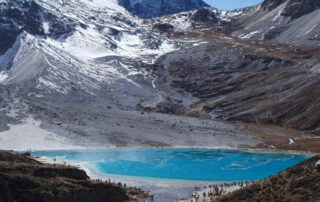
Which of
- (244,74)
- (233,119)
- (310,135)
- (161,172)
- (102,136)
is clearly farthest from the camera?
(244,74)

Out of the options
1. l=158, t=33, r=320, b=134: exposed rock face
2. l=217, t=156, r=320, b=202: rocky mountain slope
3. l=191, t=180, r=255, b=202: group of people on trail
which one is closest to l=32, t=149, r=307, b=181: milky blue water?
l=191, t=180, r=255, b=202: group of people on trail

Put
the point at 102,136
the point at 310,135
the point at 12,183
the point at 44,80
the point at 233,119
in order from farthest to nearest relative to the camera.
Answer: the point at 44,80
the point at 233,119
the point at 310,135
the point at 102,136
the point at 12,183

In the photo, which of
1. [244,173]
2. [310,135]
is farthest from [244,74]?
[244,173]

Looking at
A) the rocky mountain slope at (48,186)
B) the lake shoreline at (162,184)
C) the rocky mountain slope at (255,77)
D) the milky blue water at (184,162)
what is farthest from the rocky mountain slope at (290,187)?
the rocky mountain slope at (255,77)

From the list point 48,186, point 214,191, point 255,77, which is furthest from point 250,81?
point 48,186

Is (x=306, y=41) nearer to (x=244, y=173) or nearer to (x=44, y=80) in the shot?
(x=44, y=80)

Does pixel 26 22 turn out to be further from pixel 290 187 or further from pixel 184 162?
pixel 290 187

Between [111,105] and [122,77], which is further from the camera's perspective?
[122,77]
